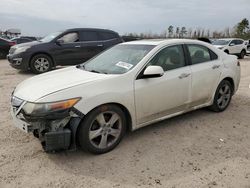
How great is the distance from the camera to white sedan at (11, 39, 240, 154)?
3.17m

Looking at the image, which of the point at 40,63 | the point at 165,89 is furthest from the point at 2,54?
the point at 165,89

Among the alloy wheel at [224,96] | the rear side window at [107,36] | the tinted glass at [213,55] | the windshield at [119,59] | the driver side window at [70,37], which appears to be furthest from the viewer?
the rear side window at [107,36]

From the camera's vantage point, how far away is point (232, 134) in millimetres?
4242

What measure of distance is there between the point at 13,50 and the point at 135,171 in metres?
8.05

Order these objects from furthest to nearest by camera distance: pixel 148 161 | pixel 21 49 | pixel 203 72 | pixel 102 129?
pixel 21 49 → pixel 203 72 → pixel 102 129 → pixel 148 161

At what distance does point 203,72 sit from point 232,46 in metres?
15.9

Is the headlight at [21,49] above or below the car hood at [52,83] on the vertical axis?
below

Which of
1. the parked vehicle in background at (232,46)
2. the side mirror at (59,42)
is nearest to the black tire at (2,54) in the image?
the side mirror at (59,42)

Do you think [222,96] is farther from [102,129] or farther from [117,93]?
[102,129]

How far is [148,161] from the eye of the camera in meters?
3.36

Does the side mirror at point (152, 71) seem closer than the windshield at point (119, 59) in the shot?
Yes

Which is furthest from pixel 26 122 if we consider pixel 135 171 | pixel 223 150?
pixel 223 150

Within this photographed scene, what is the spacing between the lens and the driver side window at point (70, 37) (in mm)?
9734

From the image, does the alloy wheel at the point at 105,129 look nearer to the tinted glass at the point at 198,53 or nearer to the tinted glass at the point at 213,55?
the tinted glass at the point at 198,53
